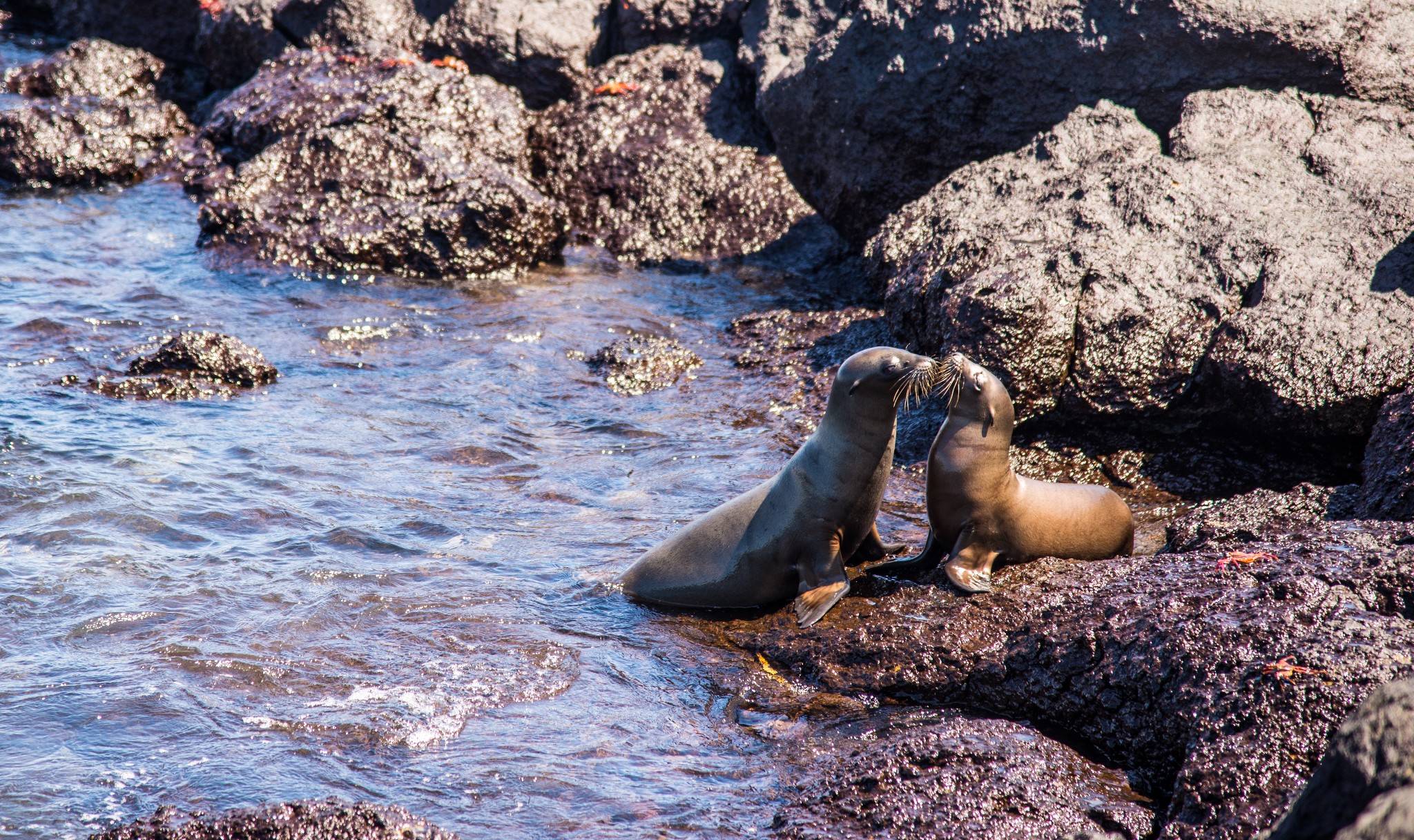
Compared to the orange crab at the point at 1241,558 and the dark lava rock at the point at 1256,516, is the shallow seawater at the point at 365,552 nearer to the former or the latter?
the orange crab at the point at 1241,558

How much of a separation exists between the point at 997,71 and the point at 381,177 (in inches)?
236

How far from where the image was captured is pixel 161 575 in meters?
5.87

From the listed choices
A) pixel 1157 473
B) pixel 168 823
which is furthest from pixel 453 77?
pixel 168 823

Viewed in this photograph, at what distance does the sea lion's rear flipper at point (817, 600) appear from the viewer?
5.04 m

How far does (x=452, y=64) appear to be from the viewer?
13.1m

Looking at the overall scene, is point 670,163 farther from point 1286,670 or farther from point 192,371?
point 1286,670

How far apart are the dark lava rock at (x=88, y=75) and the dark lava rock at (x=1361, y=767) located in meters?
15.8

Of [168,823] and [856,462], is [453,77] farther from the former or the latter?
[168,823]

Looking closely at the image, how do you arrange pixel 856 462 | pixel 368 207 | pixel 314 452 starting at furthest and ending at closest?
pixel 368 207 → pixel 314 452 → pixel 856 462

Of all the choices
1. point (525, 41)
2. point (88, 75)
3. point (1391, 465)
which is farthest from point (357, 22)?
point (1391, 465)

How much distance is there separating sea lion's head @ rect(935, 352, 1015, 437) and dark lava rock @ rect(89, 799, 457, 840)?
3.11 m

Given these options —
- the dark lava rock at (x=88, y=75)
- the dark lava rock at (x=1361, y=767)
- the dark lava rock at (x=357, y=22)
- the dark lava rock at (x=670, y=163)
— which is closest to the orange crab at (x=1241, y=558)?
the dark lava rock at (x=1361, y=767)

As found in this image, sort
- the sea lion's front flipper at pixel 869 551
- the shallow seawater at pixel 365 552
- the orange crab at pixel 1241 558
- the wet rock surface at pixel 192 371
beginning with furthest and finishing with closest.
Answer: the wet rock surface at pixel 192 371
the sea lion's front flipper at pixel 869 551
the orange crab at pixel 1241 558
the shallow seawater at pixel 365 552

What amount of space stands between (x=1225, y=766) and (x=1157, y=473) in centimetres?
371
